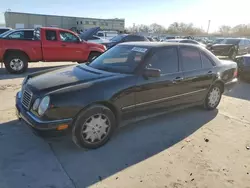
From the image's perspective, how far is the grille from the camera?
3307 mm

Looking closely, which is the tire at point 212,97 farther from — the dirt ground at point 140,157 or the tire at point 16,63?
the tire at point 16,63

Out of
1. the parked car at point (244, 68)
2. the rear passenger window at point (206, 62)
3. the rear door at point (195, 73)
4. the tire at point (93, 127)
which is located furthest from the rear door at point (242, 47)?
the tire at point (93, 127)

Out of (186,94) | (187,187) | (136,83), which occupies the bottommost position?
(187,187)

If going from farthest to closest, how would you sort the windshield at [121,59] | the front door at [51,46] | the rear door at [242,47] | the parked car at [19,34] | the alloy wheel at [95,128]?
the rear door at [242,47], the front door at [51,46], the parked car at [19,34], the windshield at [121,59], the alloy wheel at [95,128]

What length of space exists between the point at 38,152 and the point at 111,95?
1.32 metres

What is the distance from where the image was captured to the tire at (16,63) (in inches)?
340

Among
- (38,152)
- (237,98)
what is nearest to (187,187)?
(38,152)

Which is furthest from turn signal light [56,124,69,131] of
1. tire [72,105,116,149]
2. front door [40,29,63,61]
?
front door [40,29,63,61]

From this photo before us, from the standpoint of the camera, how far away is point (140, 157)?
3305 millimetres

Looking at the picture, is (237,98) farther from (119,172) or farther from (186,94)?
(119,172)

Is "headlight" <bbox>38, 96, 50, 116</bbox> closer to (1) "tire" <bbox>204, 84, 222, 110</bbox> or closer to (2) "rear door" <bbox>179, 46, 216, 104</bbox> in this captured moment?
(2) "rear door" <bbox>179, 46, 216, 104</bbox>

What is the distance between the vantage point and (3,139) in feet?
11.9

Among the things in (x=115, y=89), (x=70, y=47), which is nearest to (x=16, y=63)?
(x=70, y=47)

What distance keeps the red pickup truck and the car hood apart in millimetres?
5473
